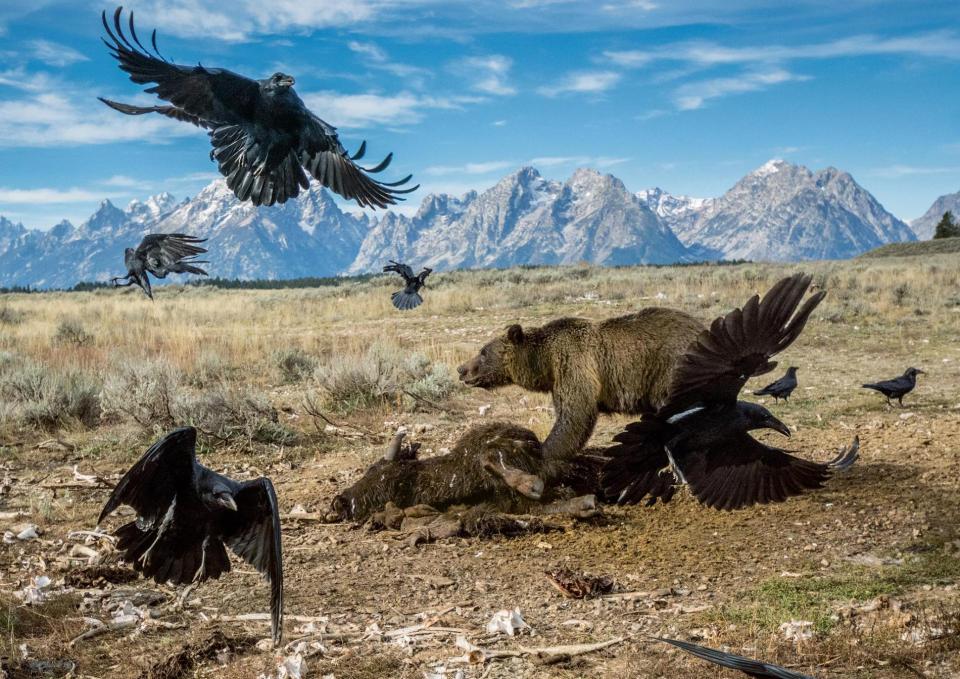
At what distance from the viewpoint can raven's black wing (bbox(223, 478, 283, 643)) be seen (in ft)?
10.5

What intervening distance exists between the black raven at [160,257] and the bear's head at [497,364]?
230 cm

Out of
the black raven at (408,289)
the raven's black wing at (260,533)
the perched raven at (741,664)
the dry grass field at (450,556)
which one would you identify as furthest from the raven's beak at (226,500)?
the black raven at (408,289)

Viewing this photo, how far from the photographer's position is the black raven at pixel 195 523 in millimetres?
3293

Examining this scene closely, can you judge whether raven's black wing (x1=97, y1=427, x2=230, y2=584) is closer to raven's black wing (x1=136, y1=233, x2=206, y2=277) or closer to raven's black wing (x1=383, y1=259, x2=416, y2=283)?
raven's black wing (x1=136, y1=233, x2=206, y2=277)

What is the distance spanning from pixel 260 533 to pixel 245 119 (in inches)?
80.3

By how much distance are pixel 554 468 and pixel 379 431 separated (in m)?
3.65

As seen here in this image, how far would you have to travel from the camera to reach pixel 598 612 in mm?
4070

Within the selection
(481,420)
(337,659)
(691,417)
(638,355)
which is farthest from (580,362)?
(481,420)

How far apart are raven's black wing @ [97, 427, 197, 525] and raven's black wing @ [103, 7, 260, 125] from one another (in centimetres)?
165

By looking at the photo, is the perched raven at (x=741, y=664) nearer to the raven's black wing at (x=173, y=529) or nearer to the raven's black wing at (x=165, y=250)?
the raven's black wing at (x=173, y=529)

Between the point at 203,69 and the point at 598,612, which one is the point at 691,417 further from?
the point at 203,69

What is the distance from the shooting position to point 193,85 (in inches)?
153

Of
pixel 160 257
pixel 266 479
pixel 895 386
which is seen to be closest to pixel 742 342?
pixel 266 479

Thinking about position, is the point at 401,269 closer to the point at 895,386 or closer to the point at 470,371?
the point at 470,371
